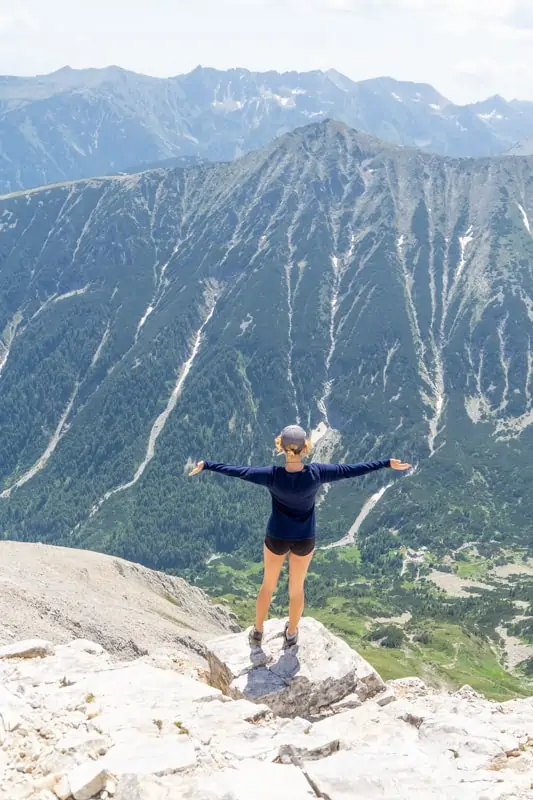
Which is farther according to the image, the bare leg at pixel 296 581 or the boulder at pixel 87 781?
the bare leg at pixel 296 581

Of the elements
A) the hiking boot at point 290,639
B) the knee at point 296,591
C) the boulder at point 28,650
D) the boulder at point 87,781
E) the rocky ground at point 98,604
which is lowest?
the rocky ground at point 98,604

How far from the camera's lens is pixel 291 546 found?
66.3 feet

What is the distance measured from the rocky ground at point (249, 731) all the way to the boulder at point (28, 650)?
47mm

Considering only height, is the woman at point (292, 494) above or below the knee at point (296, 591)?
above

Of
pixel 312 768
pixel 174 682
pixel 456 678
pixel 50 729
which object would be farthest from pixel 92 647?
pixel 456 678

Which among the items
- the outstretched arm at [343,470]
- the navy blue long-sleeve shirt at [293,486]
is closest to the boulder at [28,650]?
the navy blue long-sleeve shirt at [293,486]

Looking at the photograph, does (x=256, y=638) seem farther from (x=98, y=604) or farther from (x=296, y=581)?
(x=98, y=604)

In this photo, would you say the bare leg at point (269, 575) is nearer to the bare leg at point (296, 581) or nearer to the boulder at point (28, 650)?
the bare leg at point (296, 581)

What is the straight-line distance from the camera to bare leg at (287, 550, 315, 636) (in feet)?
67.1

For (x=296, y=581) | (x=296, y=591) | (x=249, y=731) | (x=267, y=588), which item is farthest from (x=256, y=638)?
(x=249, y=731)

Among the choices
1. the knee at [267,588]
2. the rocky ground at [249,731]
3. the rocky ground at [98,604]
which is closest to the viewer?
the rocky ground at [249,731]

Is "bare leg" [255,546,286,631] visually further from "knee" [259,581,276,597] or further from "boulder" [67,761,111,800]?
"boulder" [67,761,111,800]

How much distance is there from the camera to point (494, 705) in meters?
23.2

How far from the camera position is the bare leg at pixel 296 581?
20453 mm
